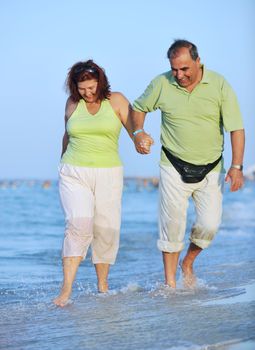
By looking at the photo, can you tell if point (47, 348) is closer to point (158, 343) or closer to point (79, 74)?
point (158, 343)

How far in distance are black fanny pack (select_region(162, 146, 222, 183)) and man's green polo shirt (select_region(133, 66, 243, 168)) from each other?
0.11 ft

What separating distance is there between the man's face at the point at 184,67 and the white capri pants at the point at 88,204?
81cm

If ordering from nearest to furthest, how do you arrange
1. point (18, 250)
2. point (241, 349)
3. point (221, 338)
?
point (241, 349), point (221, 338), point (18, 250)

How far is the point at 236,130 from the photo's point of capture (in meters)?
6.02

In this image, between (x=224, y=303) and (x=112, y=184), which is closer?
(x=224, y=303)

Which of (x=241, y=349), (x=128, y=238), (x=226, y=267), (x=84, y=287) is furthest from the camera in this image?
(x=128, y=238)

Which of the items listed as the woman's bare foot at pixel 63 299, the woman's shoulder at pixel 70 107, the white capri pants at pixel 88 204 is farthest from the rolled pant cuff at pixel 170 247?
the woman's shoulder at pixel 70 107

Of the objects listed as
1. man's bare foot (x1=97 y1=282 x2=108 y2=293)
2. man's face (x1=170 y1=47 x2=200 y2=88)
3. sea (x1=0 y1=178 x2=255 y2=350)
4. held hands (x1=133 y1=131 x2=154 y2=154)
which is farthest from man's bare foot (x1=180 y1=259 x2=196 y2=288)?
man's face (x1=170 y1=47 x2=200 y2=88)

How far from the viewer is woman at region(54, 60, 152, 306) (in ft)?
19.4

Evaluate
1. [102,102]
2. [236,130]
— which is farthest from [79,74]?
[236,130]

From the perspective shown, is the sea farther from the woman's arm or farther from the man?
the woman's arm

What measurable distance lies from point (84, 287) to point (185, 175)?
57.5 inches

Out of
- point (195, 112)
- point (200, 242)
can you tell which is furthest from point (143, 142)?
point (200, 242)

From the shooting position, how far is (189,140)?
6113mm
